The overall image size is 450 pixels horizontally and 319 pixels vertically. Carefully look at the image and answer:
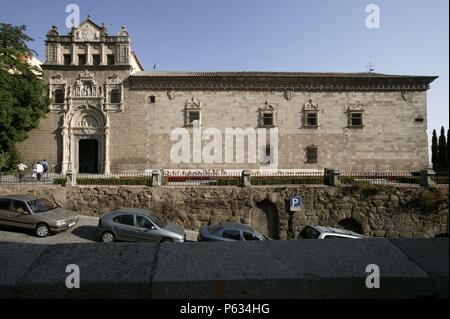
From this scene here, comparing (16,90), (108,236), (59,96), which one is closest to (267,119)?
(108,236)

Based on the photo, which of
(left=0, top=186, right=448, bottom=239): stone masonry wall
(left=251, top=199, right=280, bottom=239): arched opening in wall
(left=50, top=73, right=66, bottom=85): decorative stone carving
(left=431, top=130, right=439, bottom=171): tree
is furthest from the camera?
(left=431, top=130, right=439, bottom=171): tree

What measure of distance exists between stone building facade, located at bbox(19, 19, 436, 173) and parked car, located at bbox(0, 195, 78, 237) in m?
11.0

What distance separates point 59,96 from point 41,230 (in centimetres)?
1581

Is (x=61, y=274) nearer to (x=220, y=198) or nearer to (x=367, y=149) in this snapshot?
(x=220, y=198)

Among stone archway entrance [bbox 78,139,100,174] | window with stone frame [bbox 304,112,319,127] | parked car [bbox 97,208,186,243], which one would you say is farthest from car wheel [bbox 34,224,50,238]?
window with stone frame [bbox 304,112,319,127]

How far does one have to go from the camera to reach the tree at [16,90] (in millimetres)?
18359

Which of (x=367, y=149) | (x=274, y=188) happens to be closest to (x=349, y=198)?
(x=274, y=188)

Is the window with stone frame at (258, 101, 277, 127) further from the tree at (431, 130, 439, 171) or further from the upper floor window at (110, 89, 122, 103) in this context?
the tree at (431, 130, 439, 171)

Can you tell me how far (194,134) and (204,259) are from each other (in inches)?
840

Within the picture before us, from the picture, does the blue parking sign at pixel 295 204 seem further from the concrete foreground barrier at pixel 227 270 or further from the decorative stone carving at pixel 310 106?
the concrete foreground barrier at pixel 227 270

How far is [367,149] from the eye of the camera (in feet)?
76.0

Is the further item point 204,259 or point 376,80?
point 376,80

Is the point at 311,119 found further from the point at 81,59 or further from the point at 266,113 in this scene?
the point at 81,59

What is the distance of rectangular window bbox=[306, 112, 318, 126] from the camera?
76.1 ft
